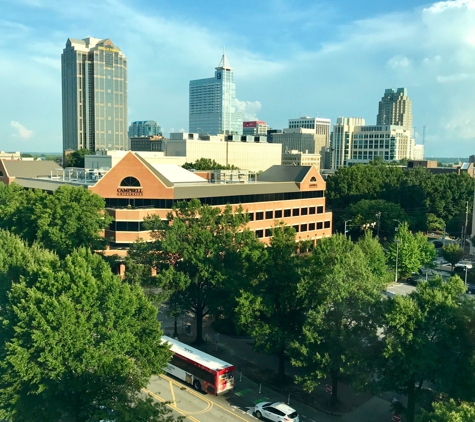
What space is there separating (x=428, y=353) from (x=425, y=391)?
3522 mm

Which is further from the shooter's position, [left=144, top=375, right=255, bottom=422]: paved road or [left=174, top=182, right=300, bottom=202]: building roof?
[left=174, top=182, right=300, bottom=202]: building roof

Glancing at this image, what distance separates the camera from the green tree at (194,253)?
41750 millimetres

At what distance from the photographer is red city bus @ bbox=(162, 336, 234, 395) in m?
34.4

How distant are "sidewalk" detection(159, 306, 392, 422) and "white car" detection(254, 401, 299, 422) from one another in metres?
1.52

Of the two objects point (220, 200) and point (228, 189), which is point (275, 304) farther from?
point (228, 189)

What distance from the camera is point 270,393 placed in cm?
3559

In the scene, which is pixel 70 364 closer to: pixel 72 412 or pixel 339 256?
pixel 72 412

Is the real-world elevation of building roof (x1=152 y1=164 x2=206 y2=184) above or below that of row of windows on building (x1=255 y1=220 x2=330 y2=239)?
above

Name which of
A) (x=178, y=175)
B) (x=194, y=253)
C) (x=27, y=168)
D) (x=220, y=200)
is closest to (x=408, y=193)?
(x=178, y=175)

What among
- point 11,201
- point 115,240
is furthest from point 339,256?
point 11,201

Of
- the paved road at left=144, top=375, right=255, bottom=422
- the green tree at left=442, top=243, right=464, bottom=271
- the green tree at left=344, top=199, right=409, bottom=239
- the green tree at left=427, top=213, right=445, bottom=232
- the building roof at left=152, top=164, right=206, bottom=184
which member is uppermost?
the building roof at left=152, top=164, right=206, bottom=184

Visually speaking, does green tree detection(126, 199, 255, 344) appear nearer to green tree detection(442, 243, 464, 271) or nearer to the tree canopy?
green tree detection(442, 243, 464, 271)

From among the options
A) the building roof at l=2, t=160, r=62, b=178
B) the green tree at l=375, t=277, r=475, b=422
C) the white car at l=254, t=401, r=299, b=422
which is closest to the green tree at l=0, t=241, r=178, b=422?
the white car at l=254, t=401, r=299, b=422

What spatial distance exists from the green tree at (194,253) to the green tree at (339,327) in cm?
1051
